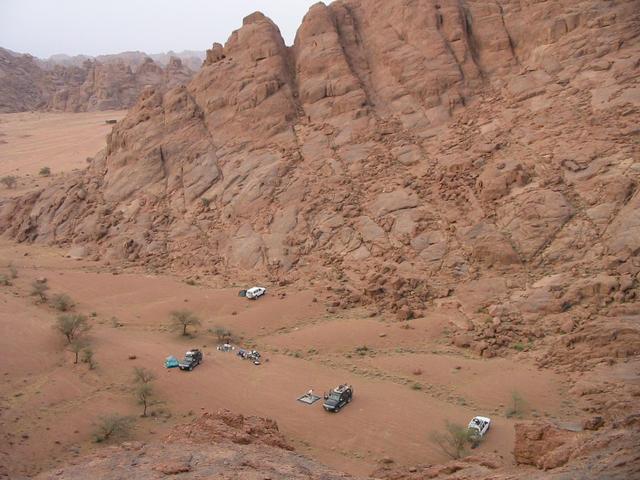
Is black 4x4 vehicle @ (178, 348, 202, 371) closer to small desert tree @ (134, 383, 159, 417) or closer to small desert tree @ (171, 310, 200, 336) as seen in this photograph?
small desert tree @ (134, 383, 159, 417)

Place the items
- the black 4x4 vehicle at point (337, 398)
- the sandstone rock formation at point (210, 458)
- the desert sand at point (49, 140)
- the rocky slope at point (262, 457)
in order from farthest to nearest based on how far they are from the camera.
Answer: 1. the desert sand at point (49, 140)
2. the black 4x4 vehicle at point (337, 398)
3. the sandstone rock formation at point (210, 458)
4. the rocky slope at point (262, 457)

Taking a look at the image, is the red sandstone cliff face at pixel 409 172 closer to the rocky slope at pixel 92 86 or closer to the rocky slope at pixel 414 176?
the rocky slope at pixel 414 176

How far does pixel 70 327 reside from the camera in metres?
22.5

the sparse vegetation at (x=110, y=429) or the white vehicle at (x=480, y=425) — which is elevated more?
the sparse vegetation at (x=110, y=429)

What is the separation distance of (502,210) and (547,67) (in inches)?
340

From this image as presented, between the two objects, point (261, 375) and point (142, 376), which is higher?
point (142, 376)

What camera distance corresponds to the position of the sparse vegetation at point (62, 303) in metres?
25.9

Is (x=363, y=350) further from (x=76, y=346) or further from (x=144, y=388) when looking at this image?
(x=76, y=346)

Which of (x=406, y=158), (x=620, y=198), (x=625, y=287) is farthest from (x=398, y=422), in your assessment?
(x=406, y=158)

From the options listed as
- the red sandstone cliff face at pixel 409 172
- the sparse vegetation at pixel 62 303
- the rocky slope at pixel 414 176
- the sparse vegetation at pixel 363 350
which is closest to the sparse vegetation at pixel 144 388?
the sparse vegetation at pixel 363 350

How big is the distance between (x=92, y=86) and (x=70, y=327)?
79729 millimetres

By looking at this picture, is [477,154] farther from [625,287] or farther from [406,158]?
[625,287]

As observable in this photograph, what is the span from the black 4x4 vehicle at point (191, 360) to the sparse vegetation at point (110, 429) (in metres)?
3.95

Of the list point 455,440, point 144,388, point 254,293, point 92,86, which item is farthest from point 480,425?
point 92,86
